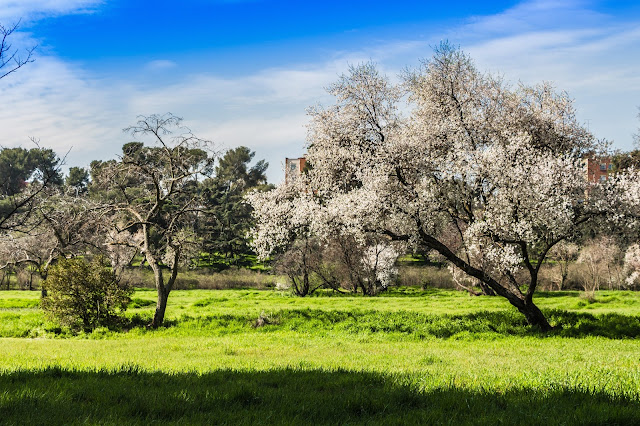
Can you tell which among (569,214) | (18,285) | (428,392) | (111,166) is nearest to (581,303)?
(569,214)

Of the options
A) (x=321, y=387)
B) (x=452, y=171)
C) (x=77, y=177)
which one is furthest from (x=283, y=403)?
(x=77, y=177)

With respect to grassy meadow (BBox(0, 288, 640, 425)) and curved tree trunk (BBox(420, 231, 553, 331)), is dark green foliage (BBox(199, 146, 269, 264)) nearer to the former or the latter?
curved tree trunk (BBox(420, 231, 553, 331))

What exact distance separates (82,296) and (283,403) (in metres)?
19.3

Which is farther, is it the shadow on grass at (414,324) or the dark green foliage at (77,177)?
the dark green foliage at (77,177)

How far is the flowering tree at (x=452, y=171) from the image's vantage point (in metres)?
21.0

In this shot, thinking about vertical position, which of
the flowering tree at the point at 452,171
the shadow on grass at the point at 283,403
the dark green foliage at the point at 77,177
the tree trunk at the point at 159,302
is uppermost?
the dark green foliage at the point at 77,177

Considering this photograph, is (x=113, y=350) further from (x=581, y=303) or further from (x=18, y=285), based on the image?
(x=18, y=285)

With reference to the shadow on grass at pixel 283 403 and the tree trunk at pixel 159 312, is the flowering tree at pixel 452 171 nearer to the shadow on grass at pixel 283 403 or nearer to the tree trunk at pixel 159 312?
the tree trunk at pixel 159 312

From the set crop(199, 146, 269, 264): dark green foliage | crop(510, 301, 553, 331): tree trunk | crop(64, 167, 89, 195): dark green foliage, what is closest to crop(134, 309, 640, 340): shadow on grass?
crop(510, 301, 553, 331): tree trunk

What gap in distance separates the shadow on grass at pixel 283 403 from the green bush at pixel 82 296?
50.8 feet

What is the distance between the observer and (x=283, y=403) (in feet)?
24.1

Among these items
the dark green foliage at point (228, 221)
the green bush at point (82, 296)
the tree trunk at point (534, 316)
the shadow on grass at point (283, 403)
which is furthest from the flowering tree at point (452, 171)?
the dark green foliage at point (228, 221)

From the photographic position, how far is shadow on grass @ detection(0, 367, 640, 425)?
6445mm

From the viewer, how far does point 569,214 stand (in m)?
19.8
